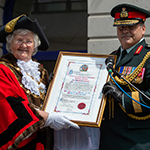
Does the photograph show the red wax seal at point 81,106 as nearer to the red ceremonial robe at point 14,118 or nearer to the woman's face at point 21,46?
the red ceremonial robe at point 14,118

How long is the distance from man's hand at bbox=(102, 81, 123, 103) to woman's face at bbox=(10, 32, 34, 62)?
1.13m

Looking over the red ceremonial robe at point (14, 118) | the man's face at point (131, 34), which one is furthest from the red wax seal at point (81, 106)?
the man's face at point (131, 34)

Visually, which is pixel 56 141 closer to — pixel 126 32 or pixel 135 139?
pixel 135 139

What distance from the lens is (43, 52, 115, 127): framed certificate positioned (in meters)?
3.02

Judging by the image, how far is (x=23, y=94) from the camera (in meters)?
3.17

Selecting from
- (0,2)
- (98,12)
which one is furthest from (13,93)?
(0,2)

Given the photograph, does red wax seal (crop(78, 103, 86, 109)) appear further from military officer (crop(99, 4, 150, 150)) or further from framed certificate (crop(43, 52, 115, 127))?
military officer (crop(99, 4, 150, 150))

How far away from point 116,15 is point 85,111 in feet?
3.71

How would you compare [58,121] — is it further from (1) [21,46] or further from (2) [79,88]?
(1) [21,46]

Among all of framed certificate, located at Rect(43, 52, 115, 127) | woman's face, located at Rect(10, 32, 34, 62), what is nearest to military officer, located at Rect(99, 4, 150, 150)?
framed certificate, located at Rect(43, 52, 115, 127)

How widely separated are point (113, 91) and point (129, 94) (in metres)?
0.16

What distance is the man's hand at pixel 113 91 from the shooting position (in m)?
2.88

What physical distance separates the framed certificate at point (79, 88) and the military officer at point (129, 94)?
0.17 meters

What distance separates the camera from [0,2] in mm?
6453
